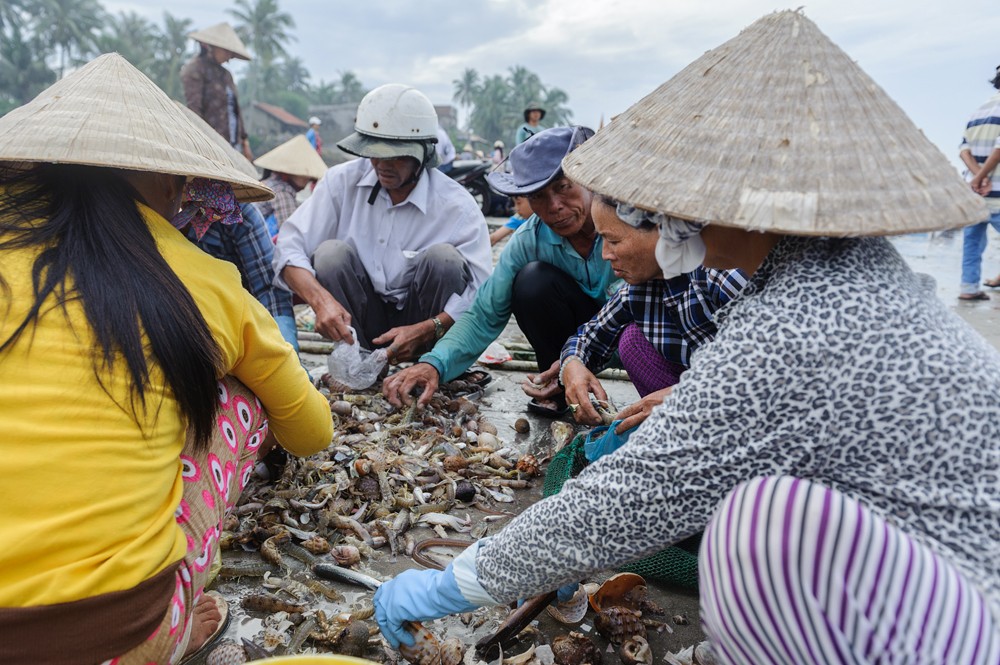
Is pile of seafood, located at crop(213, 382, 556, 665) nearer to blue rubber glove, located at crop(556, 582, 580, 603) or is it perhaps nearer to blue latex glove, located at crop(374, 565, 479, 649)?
blue latex glove, located at crop(374, 565, 479, 649)

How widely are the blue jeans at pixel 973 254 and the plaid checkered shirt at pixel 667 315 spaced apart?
195 inches


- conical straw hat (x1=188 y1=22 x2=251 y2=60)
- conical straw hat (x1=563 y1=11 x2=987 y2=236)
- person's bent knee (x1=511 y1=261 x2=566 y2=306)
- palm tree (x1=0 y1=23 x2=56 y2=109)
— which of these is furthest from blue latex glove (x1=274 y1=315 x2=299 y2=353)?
palm tree (x1=0 y1=23 x2=56 y2=109)

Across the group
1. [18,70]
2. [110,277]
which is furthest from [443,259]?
[18,70]

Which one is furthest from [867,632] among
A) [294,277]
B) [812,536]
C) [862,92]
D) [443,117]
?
[443,117]

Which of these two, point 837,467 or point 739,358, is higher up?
point 739,358

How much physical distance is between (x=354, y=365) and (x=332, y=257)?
0.55 m

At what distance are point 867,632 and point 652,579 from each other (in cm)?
110

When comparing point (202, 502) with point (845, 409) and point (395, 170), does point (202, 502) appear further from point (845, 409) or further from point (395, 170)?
point (395, 170)

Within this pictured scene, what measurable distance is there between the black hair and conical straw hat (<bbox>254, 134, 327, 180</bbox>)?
13.3ft

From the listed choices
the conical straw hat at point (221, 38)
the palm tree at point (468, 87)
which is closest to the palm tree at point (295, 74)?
the palm tree at point (468, 87)

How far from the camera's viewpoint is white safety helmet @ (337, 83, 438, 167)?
329cm

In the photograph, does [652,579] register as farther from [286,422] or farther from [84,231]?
[84,231]

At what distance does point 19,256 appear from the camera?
1205 mm

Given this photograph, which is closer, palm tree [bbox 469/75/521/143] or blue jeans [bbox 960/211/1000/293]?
blue jeans [bbox 960/211/1000/293]
